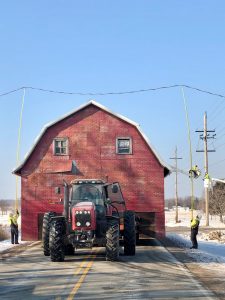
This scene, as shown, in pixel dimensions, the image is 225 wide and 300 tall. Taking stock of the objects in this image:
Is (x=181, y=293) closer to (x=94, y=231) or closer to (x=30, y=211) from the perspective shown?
(x=94, y=231)

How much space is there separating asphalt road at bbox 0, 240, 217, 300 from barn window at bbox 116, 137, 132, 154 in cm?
1186

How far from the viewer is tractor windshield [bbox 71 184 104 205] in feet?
60.0

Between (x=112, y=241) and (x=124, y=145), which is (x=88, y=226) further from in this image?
(x=124, y=145)

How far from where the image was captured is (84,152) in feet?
97.0

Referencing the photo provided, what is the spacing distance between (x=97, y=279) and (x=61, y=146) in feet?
58.1

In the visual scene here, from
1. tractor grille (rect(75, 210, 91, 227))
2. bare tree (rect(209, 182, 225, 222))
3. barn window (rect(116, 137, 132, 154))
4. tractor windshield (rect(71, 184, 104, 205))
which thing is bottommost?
bare tree (rect(209, 182, 225, 222))

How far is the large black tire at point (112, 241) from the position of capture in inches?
642

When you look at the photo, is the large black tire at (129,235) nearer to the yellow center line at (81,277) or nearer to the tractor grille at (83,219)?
the yellow center line at (81,277)

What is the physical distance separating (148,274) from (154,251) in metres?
7.72

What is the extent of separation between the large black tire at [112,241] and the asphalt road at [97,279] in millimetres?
290

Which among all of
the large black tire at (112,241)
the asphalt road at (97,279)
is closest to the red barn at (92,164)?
the asphalt road at (97,279)

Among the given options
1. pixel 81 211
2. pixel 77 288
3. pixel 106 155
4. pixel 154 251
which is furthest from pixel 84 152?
pixel 77 288

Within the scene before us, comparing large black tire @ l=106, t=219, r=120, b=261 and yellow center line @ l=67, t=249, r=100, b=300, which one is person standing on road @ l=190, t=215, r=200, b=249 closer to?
yellow center line @ l=67, t=249, r=100, b=300

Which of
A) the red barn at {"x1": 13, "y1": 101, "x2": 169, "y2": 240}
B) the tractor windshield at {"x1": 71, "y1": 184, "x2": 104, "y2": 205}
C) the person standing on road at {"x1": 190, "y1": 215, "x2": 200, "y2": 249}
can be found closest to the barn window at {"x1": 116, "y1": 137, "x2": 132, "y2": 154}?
the red barn at {"x1": 13, "y1": 101, "x2": 169, "y2": 240}
